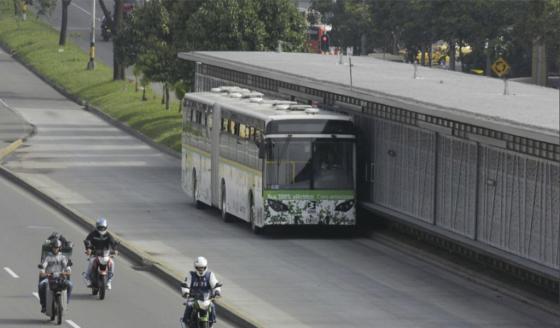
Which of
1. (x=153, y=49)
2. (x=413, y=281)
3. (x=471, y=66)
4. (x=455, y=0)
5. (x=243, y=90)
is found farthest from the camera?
(x=471, y=66)

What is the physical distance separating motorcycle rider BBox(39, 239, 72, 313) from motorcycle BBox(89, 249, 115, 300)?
2357 millimetres

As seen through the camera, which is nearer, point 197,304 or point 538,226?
point 197,304

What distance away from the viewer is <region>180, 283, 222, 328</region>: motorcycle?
82.4 feet

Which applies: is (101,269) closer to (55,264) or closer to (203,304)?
(55,264)

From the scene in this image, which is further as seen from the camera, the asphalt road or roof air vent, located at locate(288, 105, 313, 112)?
roof air vent, located at locate(288, 105, 313, 112)

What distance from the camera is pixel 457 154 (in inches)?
1362

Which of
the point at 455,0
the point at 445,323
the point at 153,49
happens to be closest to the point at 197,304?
the point at 445,323

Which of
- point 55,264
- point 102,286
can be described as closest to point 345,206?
point 102,286

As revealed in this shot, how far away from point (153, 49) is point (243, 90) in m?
18.8

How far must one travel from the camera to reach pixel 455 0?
82312 millimetres

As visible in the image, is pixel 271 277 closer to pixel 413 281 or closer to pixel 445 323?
pixel 413 281

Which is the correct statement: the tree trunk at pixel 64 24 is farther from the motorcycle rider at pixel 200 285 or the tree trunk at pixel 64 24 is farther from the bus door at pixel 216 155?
the motorcycle rider at pixel 200 285

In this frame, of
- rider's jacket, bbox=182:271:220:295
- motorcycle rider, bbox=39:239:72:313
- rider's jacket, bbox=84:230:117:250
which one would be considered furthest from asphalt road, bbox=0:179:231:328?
rider's jacket, bbox=182:271:220:295

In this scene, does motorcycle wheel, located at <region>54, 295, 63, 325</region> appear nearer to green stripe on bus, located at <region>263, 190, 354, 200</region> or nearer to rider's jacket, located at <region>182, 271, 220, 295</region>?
rider's jacket, located at <region>182, 271, 220, 295</region>
